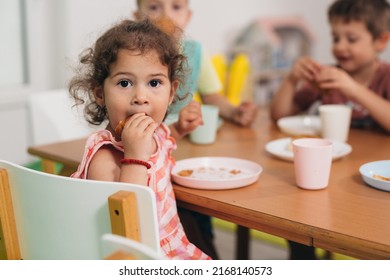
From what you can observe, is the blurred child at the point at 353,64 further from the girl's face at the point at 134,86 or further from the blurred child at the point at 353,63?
the girl's face at the point at 134,86

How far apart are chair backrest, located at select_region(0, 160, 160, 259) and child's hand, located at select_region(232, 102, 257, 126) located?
0.89 metres

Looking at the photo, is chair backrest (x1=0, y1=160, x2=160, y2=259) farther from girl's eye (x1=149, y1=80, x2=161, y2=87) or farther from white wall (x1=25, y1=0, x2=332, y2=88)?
white wall (x1=25, y1=0, x2=332, y2=88)

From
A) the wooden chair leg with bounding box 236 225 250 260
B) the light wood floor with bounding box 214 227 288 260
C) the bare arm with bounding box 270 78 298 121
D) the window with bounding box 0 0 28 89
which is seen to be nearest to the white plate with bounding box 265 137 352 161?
the bare arm with bounding box 270 78 298 121

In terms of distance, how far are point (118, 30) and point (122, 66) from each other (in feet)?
0.27

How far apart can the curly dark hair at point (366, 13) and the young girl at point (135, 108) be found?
852 millimetres

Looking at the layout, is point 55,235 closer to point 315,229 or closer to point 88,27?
point 315,229

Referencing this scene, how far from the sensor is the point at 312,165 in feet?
3.56

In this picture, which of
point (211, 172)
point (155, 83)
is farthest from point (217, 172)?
point (155, 83)

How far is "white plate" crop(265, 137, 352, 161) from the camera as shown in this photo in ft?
4.26

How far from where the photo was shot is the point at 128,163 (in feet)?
3.24

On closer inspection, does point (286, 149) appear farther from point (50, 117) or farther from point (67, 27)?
point (67, 27)

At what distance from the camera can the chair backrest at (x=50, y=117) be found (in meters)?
1.80

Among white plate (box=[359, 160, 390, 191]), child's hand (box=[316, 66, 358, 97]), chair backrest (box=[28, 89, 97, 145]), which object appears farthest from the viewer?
chair backrest (box=[28, 89, 97, 145])
